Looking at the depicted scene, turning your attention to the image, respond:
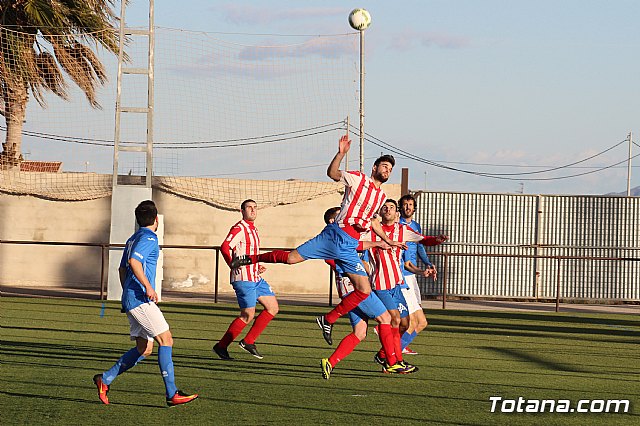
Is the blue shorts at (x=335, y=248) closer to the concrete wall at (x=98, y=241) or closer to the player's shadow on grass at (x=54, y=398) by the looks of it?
the player's shadow on grass at (x=54, y=398)

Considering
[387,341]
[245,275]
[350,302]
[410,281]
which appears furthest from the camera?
[410,281]

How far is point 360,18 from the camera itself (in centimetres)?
2681

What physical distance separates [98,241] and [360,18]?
8.89 metres

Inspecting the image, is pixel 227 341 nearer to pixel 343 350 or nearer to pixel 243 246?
pixel 243 246

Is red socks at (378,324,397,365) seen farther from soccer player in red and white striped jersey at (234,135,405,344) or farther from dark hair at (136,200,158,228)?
dark hair at (136,200,158,228)

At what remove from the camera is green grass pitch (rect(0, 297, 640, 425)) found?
8.42 metres

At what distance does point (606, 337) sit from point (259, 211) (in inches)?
493

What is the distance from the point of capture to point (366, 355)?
43.5 feet

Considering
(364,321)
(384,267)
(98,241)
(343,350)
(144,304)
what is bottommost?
(343,350)

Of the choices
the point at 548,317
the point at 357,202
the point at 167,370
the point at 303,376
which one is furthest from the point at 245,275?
the point at 548,317

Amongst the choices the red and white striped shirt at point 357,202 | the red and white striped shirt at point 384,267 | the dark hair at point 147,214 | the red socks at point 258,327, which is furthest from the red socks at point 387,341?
the dark hair at point 147,214

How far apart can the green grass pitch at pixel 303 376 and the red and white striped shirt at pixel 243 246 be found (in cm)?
97

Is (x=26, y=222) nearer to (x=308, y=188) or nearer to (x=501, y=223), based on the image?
(x=308, y=188)

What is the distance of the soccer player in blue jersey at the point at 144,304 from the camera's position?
852 cm
